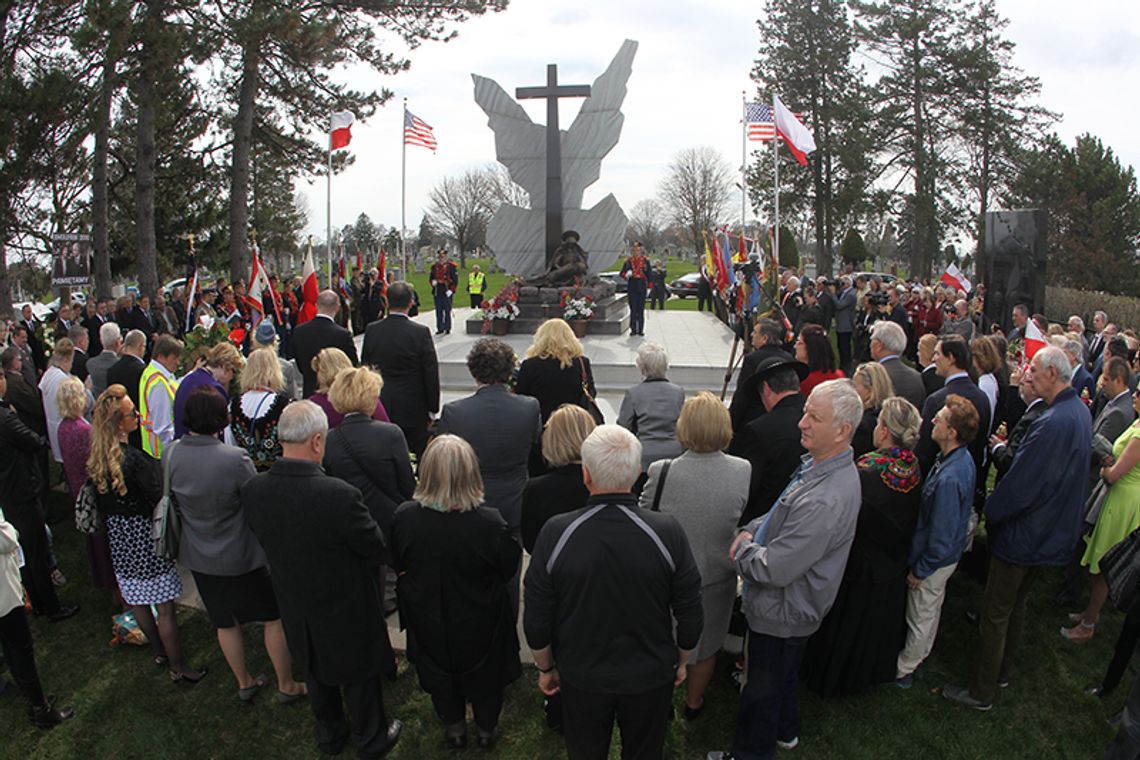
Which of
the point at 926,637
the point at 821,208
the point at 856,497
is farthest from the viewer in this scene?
the point at 821,208

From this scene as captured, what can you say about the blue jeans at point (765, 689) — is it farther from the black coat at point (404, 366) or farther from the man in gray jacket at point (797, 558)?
the black coat at point (404, 366)

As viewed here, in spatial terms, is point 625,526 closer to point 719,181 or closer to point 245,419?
point 245,419

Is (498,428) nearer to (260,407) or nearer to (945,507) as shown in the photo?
(260,407)

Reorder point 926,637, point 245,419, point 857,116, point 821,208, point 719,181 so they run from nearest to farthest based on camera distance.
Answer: point 926,637
point 245,419
point 857,116
point 821,208
point 719,181

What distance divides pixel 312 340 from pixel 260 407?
6.16 feet

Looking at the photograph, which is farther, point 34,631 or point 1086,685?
point 34,631

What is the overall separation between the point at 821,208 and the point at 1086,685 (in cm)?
3119

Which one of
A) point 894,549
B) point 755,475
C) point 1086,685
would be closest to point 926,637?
point 894,549

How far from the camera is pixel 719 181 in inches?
2350

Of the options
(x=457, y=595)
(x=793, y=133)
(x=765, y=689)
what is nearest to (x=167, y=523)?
(x=457, y=595)

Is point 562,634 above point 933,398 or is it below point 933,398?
below

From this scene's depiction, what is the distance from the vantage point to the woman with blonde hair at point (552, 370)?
5.13m

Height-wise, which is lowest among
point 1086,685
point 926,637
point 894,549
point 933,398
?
point 1086,685

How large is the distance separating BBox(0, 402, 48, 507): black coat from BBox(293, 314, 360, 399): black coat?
6.51ft
